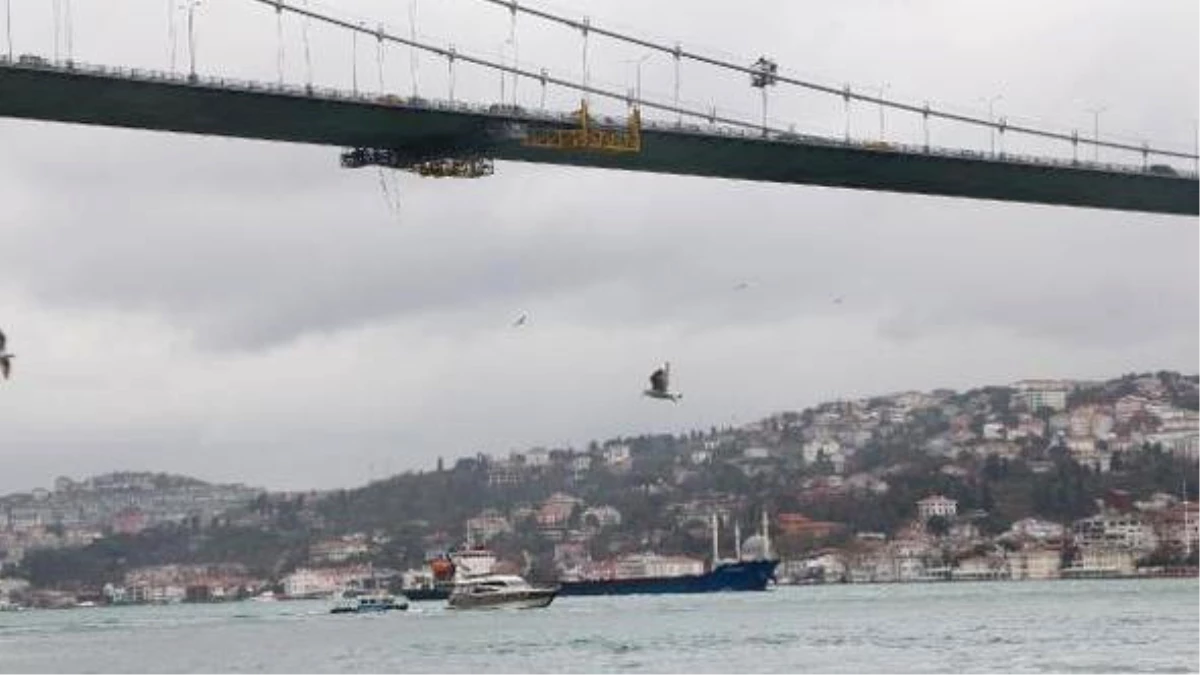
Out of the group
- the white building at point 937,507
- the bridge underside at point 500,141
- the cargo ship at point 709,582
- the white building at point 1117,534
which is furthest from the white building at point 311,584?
the bridge underside at point 500,141

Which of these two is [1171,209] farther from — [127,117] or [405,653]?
[127,117]

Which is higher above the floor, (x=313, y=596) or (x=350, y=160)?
(x=350, y=160)

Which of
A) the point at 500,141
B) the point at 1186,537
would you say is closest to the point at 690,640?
the point at 500,141

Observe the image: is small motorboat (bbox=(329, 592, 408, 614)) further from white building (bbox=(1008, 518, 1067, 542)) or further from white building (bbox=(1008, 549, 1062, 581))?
white building (bbox=(1008, 518, 1067, 542))

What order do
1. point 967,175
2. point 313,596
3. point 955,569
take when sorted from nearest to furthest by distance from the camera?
point 967,175 < point 955,569 < point 313,596

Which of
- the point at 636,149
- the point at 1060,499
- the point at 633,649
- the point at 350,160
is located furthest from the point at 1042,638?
the point at 1060,499

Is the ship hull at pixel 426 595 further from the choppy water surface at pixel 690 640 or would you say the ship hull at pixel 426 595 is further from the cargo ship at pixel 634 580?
the choppy water surface at pixel 690 640

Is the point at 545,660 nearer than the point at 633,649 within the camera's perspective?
Yes
